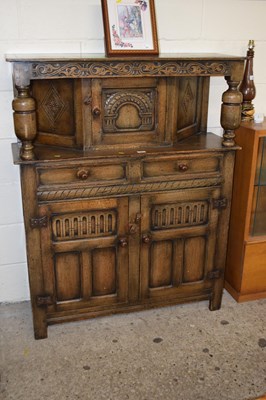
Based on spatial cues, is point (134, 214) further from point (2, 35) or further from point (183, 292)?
Result: point (2, 35)

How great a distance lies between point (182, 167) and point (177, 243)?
1.50ft

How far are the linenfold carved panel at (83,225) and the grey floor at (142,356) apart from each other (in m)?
0.59

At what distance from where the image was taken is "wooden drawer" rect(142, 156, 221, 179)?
92.7 inches

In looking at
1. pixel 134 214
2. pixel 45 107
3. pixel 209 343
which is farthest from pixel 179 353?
pixel 45 107

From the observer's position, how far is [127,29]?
2.35m

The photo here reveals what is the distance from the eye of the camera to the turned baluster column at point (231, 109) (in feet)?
7.72

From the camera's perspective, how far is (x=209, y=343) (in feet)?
8.13

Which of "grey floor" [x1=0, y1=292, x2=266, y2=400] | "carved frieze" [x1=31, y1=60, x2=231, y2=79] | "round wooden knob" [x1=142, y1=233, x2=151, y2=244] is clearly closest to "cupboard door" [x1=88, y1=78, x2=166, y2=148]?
"carved frieze" [x1=31, y1=60, x2=231, y2=79]

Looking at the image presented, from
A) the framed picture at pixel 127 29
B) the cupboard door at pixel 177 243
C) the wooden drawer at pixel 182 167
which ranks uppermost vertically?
the framed picture at pixel 127 29

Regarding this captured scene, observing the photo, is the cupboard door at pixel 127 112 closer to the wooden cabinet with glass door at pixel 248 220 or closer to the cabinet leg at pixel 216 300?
the wooden cabinet with glass door at pixel 248 220

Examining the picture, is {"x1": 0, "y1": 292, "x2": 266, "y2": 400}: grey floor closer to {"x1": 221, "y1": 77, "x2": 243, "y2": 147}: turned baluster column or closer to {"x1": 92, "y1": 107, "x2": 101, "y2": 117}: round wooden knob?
{"x1": 221, "y1": 77, "x2": 243, "y2": 147}: turned baluster column

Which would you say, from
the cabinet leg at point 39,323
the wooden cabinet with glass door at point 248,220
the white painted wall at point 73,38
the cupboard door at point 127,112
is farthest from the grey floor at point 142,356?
the cupboard door at point 127,112

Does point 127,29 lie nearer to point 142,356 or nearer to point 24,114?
point 24,114

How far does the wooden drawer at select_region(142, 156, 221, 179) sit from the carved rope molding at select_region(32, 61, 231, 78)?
0.45 meters
